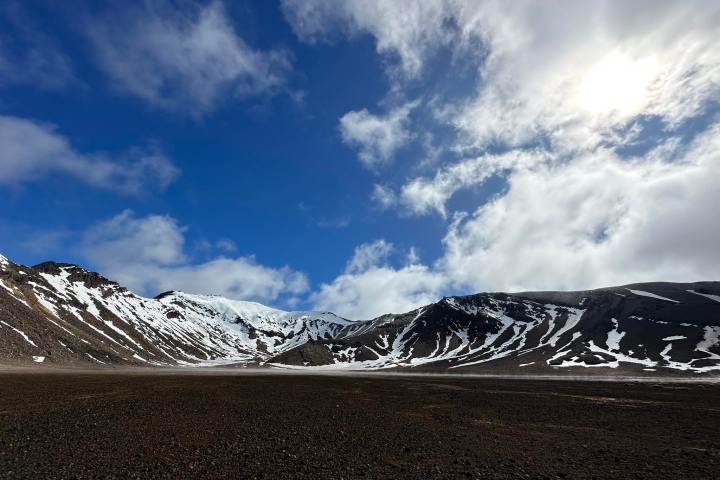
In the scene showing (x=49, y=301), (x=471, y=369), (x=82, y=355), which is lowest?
(x=471, y=369)

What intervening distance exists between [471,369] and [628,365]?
193 ft

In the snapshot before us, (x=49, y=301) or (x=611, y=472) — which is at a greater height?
(x=49, y=301)

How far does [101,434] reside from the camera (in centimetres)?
2247

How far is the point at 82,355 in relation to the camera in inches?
5812

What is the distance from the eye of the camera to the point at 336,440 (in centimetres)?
2317

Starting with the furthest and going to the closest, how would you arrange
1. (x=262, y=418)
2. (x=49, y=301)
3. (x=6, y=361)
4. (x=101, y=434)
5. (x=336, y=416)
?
(x=49, y=301)
(x=6, y=361)
(x=336, y=416)
(x=262, y=418)
(x=101, y=434)

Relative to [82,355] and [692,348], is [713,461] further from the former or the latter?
[692,348]

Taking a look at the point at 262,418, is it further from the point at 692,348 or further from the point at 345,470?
the point at 692,348

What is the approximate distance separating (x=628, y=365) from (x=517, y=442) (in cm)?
16320

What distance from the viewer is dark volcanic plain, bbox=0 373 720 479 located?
1714cm

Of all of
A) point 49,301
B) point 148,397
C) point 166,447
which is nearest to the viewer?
point 166,447

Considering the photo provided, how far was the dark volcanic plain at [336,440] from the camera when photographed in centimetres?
1714

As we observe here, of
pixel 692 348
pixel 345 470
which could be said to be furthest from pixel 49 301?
pixel 692 348

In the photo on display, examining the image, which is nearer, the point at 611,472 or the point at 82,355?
the point at 611,472
